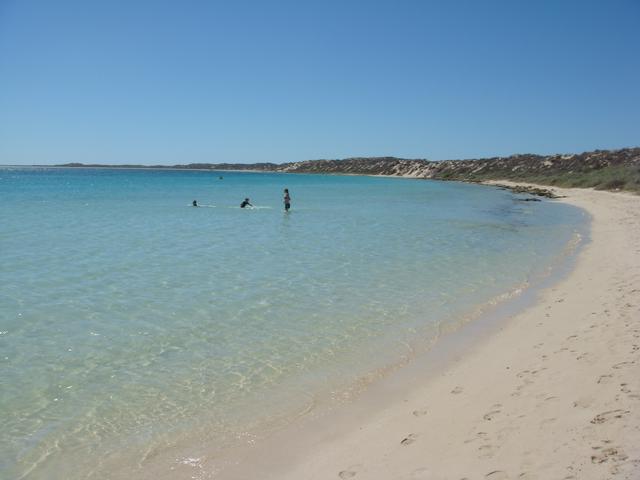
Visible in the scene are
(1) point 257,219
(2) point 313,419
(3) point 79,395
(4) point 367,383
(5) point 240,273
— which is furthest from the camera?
(1) point 257,219

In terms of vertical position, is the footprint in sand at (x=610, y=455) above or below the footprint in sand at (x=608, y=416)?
above

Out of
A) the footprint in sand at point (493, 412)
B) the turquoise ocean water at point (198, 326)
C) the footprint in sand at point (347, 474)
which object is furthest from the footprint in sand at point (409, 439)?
the turquoise ocean water at point (198, 326)

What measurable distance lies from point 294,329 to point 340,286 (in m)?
3.63

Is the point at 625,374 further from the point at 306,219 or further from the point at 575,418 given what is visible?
the point at 306,219

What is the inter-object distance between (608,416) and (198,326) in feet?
23.1

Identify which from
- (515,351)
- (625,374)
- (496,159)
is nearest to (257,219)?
(515,351)

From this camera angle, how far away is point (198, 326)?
31.8 ft

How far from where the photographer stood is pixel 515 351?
8.05m

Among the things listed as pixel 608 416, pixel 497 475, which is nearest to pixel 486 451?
pixel 497 475

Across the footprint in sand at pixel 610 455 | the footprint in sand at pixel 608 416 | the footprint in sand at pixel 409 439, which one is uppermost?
the footprint in sand at pixel 610 455

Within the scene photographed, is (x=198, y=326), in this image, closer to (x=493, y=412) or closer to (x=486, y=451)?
(x=493, y=412)

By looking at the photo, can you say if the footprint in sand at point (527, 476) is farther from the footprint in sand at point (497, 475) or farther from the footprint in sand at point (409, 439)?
the footprint in sand at point (409, 439)

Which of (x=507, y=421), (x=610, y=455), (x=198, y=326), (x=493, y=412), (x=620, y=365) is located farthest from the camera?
(x=198, y=326)

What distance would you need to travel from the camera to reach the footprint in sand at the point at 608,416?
15.6 ft
